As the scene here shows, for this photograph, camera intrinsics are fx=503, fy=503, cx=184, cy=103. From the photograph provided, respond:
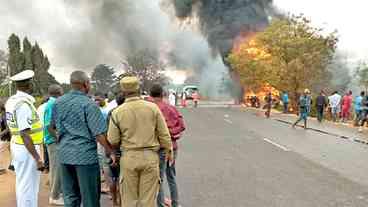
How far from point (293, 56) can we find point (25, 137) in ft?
101

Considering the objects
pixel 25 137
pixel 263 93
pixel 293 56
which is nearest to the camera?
pixel 25 137

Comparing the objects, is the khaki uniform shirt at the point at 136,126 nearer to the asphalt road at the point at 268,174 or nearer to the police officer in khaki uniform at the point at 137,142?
the police officer in khaki uniform at the point at 137,142

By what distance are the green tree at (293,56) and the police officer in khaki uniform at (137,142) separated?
29.5 meters

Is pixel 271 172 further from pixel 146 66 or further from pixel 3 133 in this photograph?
pixel 146 66

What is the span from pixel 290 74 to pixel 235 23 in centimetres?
1978

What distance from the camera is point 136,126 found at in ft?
15.3

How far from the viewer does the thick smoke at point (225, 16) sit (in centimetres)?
5241

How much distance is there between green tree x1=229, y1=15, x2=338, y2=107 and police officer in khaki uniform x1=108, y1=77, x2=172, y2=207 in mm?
29482

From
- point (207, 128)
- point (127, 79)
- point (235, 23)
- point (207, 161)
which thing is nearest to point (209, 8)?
point (235, 23)

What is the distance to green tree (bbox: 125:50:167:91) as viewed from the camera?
5991 cm

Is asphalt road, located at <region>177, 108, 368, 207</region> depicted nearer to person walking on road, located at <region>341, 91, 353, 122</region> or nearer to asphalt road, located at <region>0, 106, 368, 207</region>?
asphalt road, located at <region>0, 106, 368, 207</region>

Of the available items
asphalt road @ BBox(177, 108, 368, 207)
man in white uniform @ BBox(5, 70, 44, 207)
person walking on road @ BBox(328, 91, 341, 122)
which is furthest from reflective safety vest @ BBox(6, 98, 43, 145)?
person walking on road @ BBox(328, 91, 341, 122)

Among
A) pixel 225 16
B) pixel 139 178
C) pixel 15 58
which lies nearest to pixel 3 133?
pixel 139 178

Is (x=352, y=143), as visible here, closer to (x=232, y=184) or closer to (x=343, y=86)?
(x=232, y=184)
